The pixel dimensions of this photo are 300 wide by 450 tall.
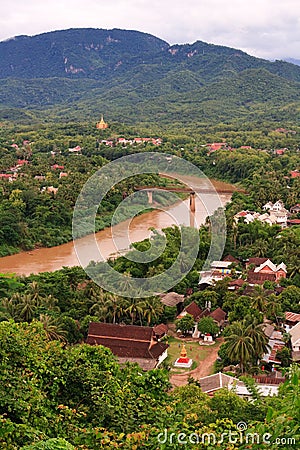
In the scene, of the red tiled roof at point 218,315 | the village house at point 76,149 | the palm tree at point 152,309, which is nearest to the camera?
the palm tree at point 152,309

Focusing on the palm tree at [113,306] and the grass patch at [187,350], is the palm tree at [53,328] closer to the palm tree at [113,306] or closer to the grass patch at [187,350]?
the palm tree at [113,306]

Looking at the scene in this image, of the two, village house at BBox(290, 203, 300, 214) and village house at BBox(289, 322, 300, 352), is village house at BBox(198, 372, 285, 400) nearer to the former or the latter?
village house at BBox(289, 322, 300, 352)

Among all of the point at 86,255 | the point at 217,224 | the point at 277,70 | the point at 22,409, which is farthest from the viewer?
the point at 277,70

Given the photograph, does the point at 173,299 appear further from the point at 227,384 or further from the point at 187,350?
the point at 227,384

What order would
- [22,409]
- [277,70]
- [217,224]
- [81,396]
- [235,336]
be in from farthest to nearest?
[277,70]
[217,224]
[235,336]
[81,396]
[22,409]

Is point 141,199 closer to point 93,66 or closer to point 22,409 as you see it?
point 22,409

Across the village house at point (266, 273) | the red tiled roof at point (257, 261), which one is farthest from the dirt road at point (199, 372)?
the red tiled roof at point (257, 261)

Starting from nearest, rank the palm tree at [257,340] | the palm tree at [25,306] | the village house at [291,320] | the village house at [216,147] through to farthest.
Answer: the palm tree at [257,340], the palm tree at [25,306], the village house at [291,320], the village house at [216,147]

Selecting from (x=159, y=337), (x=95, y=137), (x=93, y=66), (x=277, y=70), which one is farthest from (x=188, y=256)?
(x=93, y=66)
